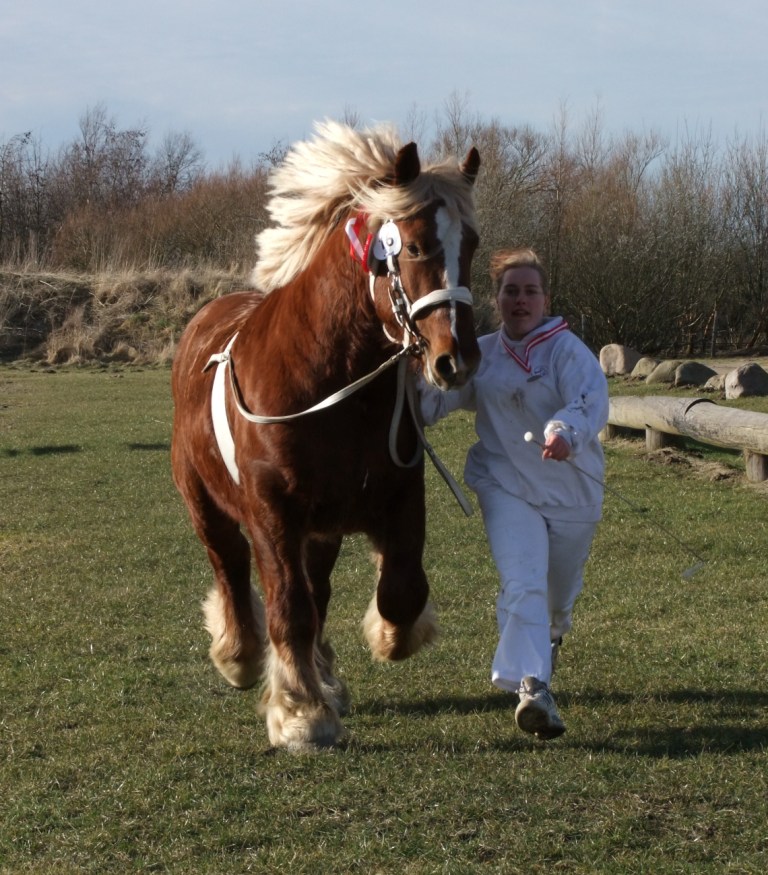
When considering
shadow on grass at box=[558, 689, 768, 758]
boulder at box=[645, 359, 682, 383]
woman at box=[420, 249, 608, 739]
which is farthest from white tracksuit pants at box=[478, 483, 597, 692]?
boulder at box=[645, 359, 682, 383]

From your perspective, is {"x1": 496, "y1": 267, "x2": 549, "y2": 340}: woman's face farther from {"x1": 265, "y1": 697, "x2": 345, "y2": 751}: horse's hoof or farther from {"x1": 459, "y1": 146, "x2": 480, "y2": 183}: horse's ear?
{"x1": 265, "y1": 697, "x2": 345, "y2": 751}: horse's hoof

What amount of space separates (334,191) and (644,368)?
1959 cm

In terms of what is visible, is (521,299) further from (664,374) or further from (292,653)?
(664,374)

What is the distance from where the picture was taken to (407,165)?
4039 millimetres

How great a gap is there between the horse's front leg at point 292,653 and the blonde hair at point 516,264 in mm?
1340

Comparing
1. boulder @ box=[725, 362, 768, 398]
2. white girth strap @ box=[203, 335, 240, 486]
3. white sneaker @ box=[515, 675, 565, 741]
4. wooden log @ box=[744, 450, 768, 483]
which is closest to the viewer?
white sneaker @ box=[515, 675, 565, 741]

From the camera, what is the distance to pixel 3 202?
49.3m

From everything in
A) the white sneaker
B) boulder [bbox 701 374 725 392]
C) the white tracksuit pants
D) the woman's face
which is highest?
the woman's face

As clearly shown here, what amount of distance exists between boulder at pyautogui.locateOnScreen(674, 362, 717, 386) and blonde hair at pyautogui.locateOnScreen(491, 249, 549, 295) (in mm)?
16866

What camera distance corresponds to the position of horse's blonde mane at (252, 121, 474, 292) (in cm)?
408

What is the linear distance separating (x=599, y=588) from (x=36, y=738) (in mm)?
3714

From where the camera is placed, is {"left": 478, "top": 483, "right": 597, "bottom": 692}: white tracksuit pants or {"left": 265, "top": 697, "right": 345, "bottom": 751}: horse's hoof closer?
{"left": 478, "top": 483, "right": 597, "bottom": 692}: white tracksuit pants

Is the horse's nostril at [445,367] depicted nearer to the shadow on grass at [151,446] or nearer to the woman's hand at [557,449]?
the woman's hand at [557,449]

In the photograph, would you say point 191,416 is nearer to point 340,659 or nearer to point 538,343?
point 340,659
